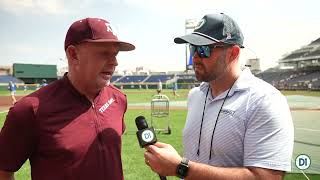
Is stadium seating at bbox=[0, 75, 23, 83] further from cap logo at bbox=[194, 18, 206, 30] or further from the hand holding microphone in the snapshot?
the hand holding microphone

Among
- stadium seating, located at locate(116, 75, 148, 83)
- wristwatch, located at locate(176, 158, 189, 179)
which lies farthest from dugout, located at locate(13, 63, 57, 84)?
wristwatch, located at locate(176, 158, 189, 179)

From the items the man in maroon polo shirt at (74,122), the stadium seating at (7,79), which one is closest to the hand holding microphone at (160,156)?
the man in maroon polo shirt at (74,122)

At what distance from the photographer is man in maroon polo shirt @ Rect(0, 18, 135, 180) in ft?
9.75

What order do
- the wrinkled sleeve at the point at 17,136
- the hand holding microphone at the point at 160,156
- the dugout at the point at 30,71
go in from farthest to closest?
1. the dugout at the point at 30,71
2. the wrinkled sleeve at the point at 17,136
3. the hand holding microphone at the point at 160,156

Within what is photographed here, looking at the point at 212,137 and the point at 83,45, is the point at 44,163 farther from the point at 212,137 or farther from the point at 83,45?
the point at 212,137

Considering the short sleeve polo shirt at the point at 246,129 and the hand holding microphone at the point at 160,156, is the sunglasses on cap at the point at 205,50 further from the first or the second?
the hand holding microphone at the point at 160,156

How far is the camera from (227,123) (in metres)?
2.87

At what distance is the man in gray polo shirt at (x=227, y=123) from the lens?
8.68ft

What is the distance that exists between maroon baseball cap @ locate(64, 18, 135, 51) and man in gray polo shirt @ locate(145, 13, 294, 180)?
58cm

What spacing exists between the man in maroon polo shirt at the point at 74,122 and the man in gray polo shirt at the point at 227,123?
59 centimetres

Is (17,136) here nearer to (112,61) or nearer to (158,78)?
(112,61)

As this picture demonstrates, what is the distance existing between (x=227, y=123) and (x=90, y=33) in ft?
4.33

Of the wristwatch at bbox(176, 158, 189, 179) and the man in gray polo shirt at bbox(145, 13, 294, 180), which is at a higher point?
the man in gray polo shirt at bbox(145, 13, 294, 180)

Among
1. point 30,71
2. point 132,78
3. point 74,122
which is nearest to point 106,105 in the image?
point 74,122
